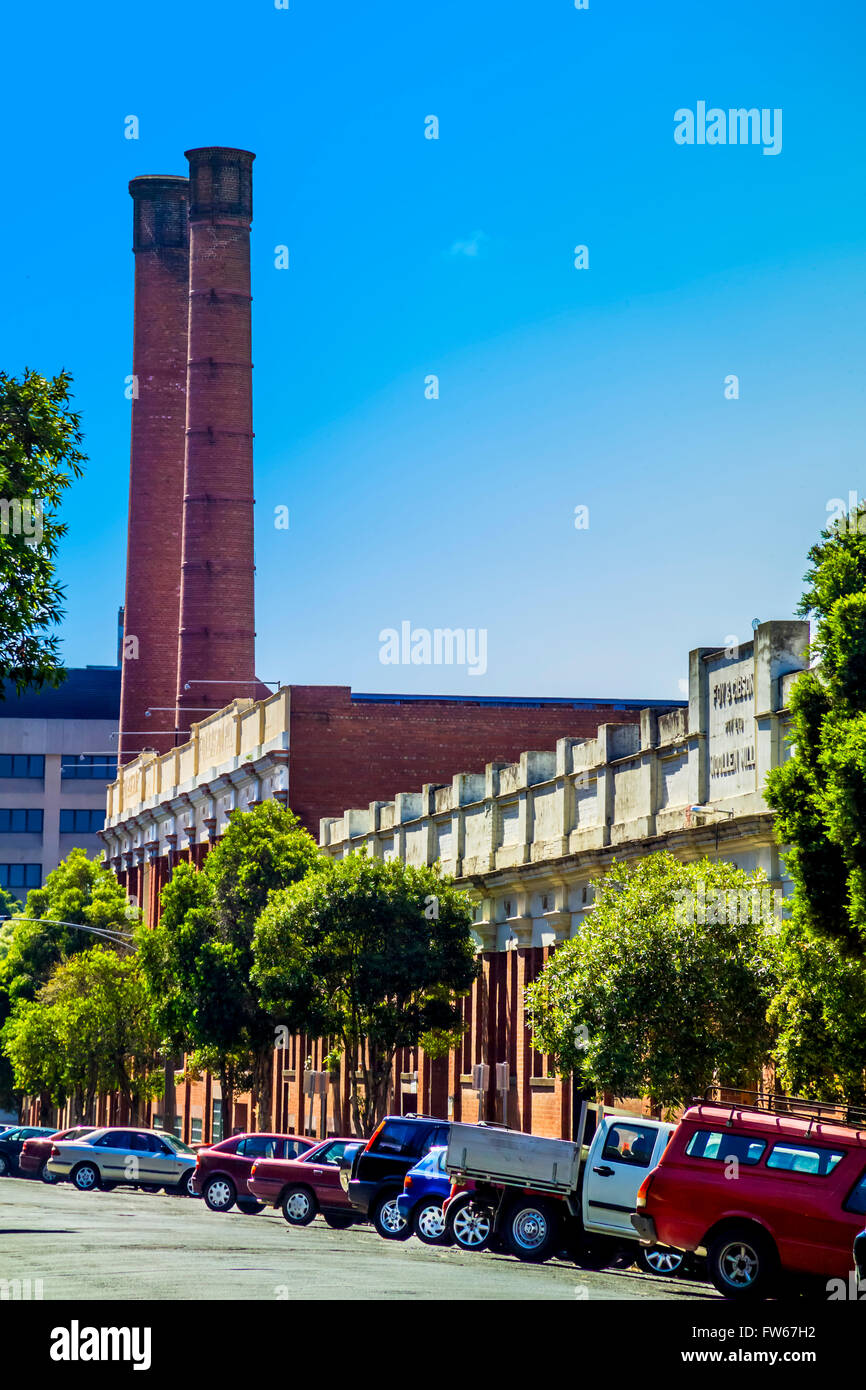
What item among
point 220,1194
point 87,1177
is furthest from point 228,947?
point 220,1194

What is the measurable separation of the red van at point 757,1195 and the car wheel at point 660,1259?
2.67 m

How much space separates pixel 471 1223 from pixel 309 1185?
7432mm

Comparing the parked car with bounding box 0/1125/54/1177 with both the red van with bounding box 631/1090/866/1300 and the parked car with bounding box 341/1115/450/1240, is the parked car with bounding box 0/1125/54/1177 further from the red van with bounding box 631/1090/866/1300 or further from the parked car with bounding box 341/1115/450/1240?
the red van with bounding box 631/1090/866/1300

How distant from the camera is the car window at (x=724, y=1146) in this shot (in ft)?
66.8

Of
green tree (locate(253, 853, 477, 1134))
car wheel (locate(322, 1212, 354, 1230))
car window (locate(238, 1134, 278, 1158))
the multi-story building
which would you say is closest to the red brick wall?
green tree (locate(253, 853, 477, 1134))

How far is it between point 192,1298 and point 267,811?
32.8 m

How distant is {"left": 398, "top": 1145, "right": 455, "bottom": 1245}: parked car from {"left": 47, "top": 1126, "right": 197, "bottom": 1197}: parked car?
1520 centimetres

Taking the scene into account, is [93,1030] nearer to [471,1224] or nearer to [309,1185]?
[309,1185]

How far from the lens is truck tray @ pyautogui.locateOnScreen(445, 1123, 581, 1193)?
23828 millimetres

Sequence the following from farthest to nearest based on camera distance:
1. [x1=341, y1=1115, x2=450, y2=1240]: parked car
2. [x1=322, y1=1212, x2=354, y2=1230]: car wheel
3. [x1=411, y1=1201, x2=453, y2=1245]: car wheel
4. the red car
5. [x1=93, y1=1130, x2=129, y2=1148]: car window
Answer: [x1=93, y1=1130, x2=129, y2=1148]: car window, the red car, [x1=322, y1=1212, x2=354, y2=1230]: car wheel, [x1=341, y1=1115, x2=450, y2=1240]: parked car, [x1=411, y1=1201, x2=453, y2=1245]: car wheel

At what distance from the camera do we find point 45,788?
417 feet

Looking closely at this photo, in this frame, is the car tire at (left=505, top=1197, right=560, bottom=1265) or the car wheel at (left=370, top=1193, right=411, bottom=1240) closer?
the car tire at (left=505, top=1197, right=560, bottom=1265)

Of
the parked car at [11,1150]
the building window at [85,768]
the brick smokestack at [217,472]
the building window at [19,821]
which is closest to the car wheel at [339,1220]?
the parked car at [11,1150]

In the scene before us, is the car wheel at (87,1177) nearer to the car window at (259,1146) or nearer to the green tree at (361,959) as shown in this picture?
the green tree at (361,959)
